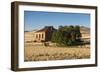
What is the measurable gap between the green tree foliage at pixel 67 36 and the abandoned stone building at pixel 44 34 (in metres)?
0.04

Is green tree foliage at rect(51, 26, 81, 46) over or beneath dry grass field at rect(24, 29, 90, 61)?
over

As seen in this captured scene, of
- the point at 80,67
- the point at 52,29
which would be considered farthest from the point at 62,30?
the point at 80,67

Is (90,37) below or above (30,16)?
below

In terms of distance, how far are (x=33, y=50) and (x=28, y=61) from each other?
10 centimetres

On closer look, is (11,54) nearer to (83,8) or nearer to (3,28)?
(3,28)

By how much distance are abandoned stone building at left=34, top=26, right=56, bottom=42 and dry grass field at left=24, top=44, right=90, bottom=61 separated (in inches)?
2.7

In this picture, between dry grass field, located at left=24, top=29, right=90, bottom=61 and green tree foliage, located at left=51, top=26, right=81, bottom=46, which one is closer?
dry grass field, located at left=24, top=29, right=90, bottom=61

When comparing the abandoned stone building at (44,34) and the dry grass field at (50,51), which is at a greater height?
the abandoned stone building at (44,34)

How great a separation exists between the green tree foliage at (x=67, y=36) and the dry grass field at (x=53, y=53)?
0.05 m

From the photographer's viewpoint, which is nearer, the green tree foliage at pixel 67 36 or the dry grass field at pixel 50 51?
the dry grass field at pixel 50 51

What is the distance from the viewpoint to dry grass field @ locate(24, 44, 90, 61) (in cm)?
191

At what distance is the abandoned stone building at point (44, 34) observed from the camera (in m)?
1.94

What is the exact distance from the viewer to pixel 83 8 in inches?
81.4

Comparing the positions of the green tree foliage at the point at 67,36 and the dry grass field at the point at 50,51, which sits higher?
the green tree foliage at the point at 67,36
